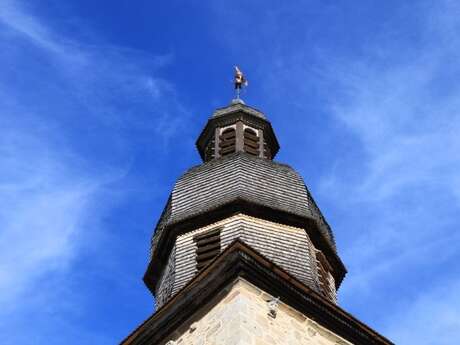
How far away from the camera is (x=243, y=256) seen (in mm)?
10609

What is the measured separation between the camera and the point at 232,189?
1380 centimetres

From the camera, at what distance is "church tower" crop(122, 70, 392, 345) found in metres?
10.3

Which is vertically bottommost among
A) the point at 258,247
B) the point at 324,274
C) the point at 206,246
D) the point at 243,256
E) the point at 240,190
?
the point at 243,256

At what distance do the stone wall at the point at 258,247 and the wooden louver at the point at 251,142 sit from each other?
340cm

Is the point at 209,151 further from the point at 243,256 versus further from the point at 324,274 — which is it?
the point at 243,256

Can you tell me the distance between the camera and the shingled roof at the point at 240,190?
13641 mm

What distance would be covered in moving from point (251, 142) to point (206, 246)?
4166 mm

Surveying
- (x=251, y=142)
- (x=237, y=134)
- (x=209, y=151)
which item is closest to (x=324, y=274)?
(x=251, y=142)

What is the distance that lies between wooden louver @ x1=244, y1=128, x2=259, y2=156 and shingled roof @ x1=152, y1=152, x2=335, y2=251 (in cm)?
154

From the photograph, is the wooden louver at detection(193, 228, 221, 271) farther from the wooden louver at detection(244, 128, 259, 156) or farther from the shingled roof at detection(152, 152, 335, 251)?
the wooden louver at detection(244, 128, 259, 156)

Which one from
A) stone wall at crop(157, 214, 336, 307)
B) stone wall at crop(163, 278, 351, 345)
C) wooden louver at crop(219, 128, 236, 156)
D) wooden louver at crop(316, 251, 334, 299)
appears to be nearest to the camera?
stone wall at crop(163, 278, 351, 345)

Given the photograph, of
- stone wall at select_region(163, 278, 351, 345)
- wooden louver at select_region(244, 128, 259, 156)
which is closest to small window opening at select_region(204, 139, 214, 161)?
wooden louver at select_region(244, 128, 259, 156)

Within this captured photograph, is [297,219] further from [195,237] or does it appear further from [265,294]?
[265,294]

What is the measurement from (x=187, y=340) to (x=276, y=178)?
4649mm
